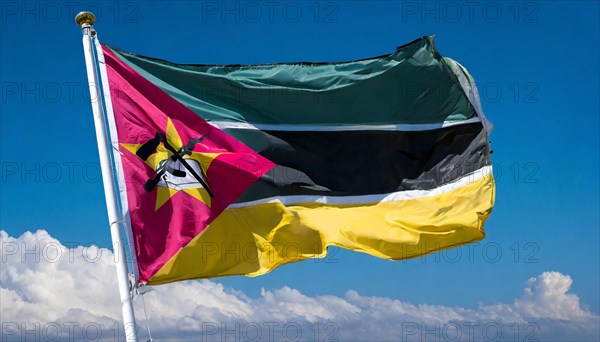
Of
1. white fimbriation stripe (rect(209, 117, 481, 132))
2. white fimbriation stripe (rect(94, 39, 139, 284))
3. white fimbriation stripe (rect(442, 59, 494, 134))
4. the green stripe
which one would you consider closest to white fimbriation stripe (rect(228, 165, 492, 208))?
white fimbriation stripe (rect(442, 59, 494, 134))

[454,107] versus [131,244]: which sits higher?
[454,107]

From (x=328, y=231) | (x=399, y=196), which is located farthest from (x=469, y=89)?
(x=328, y=231)

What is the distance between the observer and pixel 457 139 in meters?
14.4

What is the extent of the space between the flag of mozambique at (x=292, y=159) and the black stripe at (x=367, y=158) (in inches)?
0.8

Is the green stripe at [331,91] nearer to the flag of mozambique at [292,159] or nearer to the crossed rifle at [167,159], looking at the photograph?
the flag of mozambique at [292,159]

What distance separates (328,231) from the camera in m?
13.2

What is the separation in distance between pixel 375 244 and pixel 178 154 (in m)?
3.78

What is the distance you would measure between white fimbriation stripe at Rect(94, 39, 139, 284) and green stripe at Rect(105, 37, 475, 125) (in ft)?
4.15

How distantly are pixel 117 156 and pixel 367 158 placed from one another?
486 cm

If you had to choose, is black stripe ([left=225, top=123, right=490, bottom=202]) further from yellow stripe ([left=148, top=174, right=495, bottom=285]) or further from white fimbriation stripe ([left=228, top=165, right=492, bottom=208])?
yellow stripe ([left=148, top=174, right=495, bottom=285])

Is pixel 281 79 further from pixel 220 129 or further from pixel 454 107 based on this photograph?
pixel 454 107

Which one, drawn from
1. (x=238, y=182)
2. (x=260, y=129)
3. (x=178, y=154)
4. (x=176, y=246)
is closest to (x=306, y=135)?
(x=260, y=129)

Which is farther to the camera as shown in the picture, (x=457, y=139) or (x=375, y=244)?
(x=457, y=139)

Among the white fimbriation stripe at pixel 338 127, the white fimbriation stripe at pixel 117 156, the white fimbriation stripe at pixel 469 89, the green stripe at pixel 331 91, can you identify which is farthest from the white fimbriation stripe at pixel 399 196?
the white fimbriation stripe at pixel 117 156
